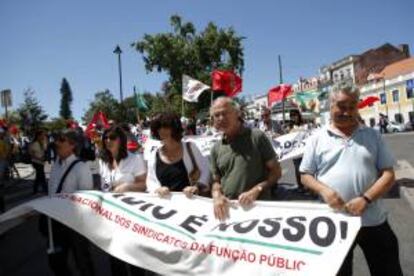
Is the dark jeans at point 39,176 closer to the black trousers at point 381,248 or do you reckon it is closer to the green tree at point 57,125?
the green tree at point 57,125

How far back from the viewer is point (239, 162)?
425 centimetres

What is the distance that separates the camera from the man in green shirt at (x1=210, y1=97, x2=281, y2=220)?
167 inches

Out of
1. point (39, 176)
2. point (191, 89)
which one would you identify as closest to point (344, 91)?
point (39, 176)

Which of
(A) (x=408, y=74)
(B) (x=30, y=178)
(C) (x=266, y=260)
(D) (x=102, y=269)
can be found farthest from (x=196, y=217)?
(A) (x=408, y=74)

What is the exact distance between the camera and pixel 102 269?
6.64 m

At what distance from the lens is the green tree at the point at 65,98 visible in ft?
538

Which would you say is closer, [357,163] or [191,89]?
[357,163]

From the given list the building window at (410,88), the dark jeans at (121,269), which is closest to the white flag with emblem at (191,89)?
the dark jeans at (121,269)

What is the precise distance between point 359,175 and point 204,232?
1.24m

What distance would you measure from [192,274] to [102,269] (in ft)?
9.20

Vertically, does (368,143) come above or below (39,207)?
above

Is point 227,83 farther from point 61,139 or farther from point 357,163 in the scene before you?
point 357,163

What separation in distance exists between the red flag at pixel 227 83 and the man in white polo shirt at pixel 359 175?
14056 millimetres

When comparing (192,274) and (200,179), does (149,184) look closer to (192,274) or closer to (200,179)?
(200,179)
